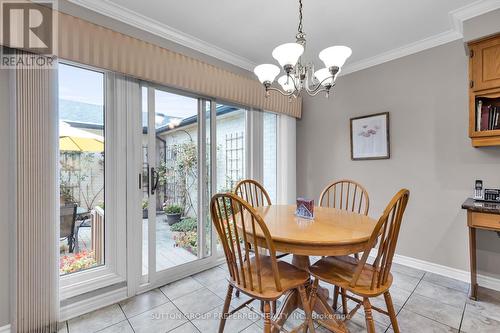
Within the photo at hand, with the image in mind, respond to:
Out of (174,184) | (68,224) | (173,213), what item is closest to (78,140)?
(68,224)

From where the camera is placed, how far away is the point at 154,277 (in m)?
2.33

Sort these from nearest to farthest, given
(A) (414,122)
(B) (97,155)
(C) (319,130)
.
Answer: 1. (B) (97,155)
2. (A) (414,122)
3. (C) (319,130)

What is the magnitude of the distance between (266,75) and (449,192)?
227 centimetres

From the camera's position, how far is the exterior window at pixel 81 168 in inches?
76.5

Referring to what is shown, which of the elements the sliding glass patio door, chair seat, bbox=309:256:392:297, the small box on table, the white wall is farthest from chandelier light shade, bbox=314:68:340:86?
the white wall

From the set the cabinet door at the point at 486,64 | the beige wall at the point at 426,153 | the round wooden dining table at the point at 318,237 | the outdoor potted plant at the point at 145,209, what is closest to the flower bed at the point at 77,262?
the outdoor potted plant at the point at 145,209

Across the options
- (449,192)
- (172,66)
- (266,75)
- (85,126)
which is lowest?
(449,192)

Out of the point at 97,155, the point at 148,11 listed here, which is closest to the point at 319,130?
the point at 148,11

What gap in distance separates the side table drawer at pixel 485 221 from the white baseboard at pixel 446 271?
769 mm

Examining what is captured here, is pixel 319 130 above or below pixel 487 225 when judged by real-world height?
above

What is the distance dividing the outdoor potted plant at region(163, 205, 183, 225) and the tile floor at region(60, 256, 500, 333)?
61cm

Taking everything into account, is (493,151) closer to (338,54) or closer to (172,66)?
(338,54)

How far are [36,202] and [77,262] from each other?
0.65 m

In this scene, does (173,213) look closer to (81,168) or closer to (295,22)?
(81,168)
